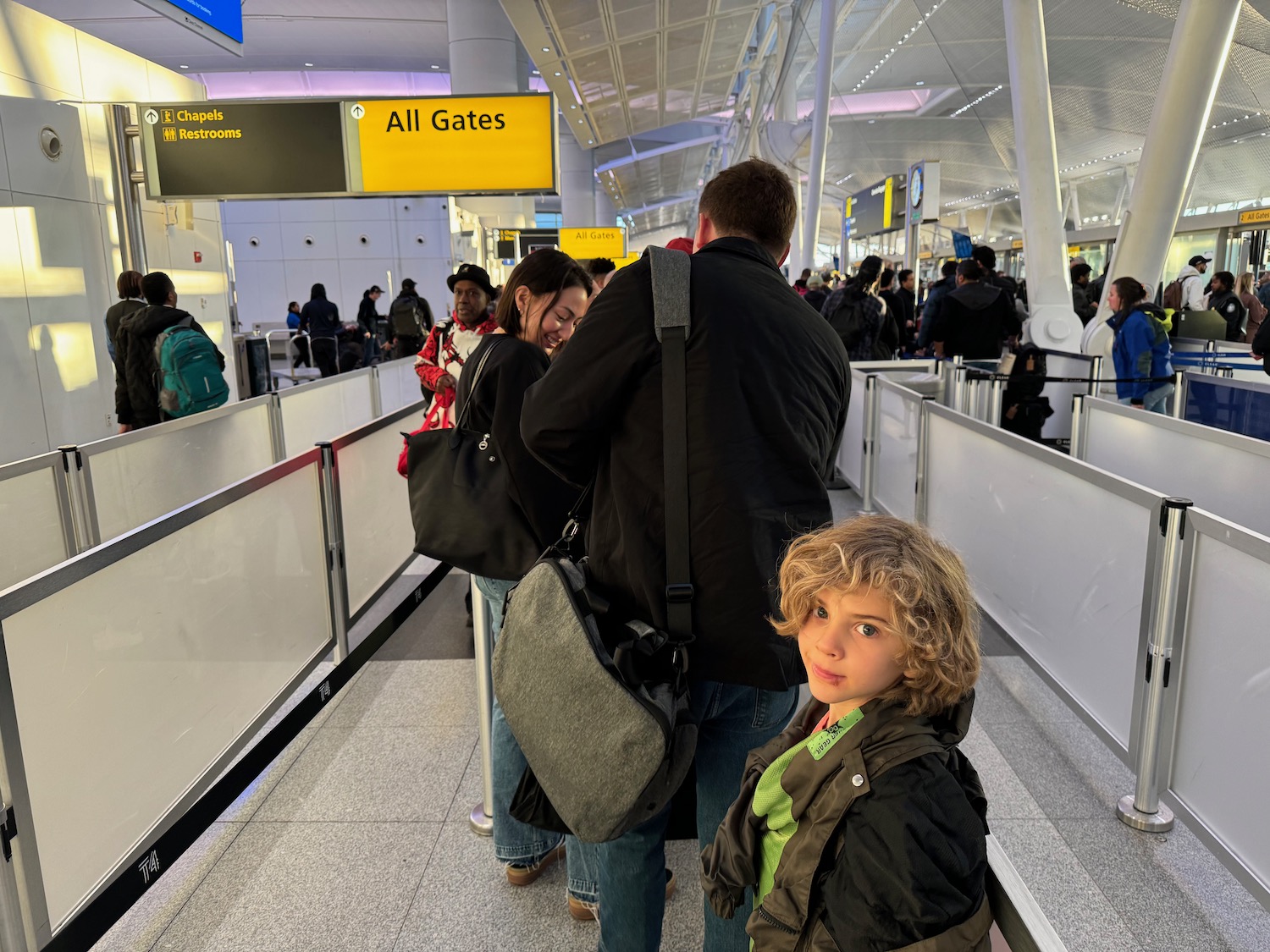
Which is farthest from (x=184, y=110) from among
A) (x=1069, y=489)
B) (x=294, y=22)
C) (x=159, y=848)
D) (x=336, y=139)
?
(x=294, y=22)

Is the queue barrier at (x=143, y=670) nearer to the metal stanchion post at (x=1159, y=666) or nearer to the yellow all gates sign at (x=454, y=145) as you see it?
the metal stanchion post at (x=1159, y=666)

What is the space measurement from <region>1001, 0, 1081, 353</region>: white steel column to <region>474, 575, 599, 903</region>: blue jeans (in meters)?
8.88

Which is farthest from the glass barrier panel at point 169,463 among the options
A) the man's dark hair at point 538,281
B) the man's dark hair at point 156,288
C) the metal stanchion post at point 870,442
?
the metal stanchion post at point 870,442

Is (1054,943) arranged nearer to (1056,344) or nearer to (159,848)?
(159,848)

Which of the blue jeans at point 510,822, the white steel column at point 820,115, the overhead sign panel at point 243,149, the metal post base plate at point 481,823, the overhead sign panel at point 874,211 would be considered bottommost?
the metal post base plate at point 481,823

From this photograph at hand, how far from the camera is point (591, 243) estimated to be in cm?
2125

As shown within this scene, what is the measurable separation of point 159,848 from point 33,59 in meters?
7.11

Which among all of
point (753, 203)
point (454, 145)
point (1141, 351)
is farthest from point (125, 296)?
point (1141, 351)

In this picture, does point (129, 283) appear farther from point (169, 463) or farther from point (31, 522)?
point (31, 522)

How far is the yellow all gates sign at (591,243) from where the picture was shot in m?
20.8

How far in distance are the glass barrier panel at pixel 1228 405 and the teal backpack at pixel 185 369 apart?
5.88 m

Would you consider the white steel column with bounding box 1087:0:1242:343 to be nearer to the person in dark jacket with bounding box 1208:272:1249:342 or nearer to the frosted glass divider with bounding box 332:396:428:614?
the person in dark jacket with bounding box 1208:272:1249:342

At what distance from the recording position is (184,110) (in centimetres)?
625

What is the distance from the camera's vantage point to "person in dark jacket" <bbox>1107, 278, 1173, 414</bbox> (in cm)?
636
